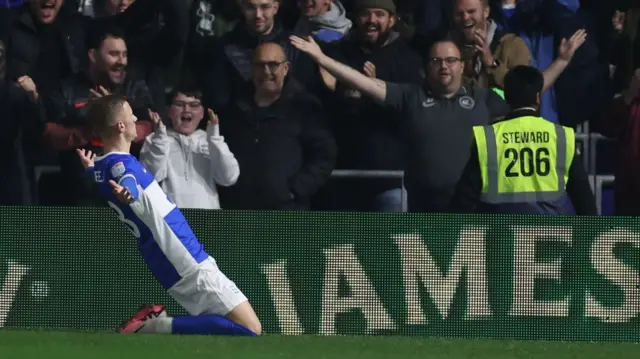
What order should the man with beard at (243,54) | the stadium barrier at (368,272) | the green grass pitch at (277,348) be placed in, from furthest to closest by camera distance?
the man with beard at (243,54) < the stadium barrier at (368,272) < the green grass pitch at (277,348)

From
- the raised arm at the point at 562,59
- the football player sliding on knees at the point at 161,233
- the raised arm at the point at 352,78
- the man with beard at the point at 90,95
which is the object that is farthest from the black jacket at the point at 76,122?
the raised arm at the point at 562,59

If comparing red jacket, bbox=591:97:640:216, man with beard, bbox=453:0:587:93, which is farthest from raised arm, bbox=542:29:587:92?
red jacket, bbox=591:97:640:216

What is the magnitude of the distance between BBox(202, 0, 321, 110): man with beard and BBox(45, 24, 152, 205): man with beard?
1.73 ft

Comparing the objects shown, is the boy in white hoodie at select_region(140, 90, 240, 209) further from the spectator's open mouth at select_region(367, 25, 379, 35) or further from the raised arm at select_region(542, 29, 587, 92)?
the raised arm at select_region(542, 29, 587, 92)

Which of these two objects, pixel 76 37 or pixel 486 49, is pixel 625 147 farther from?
pixel 76 37

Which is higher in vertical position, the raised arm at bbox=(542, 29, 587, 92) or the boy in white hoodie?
the raised arm at bbox=(542, 29, 587, 92)

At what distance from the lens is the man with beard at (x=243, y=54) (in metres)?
10.0

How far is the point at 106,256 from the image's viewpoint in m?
9.49

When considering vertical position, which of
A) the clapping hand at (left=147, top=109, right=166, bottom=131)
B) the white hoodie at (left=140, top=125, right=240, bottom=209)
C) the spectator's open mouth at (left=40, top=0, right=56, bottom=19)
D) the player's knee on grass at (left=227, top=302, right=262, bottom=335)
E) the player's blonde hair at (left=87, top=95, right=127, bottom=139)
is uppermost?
the spectator's open mouth at (left=40, top=0, right=56, bottom=19)

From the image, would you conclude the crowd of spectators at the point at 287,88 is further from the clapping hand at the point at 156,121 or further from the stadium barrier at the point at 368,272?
the stadium barrier at the point at 368,272

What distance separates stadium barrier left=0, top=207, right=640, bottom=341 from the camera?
924cm

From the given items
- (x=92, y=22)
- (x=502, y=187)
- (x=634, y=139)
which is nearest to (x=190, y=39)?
(x=92, y=22)

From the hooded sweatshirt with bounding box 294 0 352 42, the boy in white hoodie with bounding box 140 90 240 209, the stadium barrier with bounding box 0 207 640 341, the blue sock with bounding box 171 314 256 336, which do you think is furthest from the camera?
the hooded sweatshirt with bounding box 294 0 352 42

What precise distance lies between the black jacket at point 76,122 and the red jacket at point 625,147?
3.48 metres
